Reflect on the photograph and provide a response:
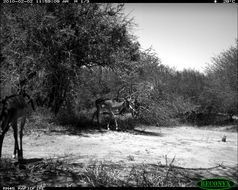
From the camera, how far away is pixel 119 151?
7520mm

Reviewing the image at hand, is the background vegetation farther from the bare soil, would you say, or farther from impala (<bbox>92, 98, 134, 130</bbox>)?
the bare soil

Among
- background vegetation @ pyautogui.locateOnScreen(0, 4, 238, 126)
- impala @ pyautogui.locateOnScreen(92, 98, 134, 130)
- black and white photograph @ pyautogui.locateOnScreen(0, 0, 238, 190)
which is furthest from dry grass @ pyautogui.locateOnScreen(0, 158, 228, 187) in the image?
impala @ pyautogui.locateOnScreen(92, 98, 134, 130)

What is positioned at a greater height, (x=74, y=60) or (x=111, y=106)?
(x=74, y=60)

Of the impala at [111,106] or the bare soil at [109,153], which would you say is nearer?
the bare soil at [109,153]

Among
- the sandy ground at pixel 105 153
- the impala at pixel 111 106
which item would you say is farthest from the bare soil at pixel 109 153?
the impala at pixel 111 106

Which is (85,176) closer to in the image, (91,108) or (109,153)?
(109,153)

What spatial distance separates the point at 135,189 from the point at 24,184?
1935mm

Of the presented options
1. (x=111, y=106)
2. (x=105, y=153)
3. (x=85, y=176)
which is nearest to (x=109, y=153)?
(x=105, y=153)

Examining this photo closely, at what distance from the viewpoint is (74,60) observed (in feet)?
36.2

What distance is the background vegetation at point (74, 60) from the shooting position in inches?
406

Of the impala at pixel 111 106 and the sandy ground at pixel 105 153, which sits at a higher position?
the impala at pixel 111 106

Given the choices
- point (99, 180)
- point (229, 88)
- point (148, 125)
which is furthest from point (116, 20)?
point (229, 88)

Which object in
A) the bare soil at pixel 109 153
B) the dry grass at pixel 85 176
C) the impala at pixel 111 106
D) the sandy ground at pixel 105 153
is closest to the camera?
the dry grass at pixel 85 176

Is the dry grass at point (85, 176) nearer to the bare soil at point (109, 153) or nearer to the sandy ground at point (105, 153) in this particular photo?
the bare soil at point (109, 153)
